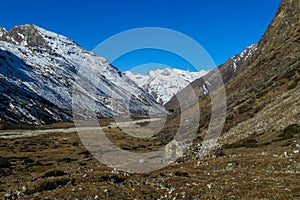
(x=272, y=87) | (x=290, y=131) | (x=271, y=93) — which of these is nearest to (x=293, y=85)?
(x=271, y=93)

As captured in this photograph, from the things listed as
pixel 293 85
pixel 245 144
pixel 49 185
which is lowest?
pixel 49 185

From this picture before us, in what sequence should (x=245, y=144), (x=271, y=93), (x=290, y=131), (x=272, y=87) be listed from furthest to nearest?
(x=272, y=87) < (x=271, y=93) < (x=245, y=144) < (x=290, y=131)

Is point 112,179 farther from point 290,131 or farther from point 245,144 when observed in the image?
point 290,131

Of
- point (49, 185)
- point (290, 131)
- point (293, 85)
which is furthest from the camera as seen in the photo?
point (293, 85)

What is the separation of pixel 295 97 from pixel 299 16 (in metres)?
61.7

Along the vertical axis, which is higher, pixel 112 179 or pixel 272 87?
pixel 272 87

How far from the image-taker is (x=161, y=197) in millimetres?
18344

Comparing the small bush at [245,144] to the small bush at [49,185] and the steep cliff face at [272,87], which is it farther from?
the small bush at [49,185]

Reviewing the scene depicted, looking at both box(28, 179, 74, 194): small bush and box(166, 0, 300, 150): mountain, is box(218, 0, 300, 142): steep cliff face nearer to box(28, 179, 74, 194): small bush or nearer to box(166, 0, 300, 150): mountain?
box(166, 0, 300, 150): mountain

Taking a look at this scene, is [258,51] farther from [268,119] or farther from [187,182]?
[187,182]

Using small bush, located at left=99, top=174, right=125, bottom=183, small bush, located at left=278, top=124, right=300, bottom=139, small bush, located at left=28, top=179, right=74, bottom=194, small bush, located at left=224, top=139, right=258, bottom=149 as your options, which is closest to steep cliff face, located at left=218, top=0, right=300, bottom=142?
small bush, located at left=278, top=124, right=300, bottom=139

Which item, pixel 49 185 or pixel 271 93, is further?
pixel 271 93

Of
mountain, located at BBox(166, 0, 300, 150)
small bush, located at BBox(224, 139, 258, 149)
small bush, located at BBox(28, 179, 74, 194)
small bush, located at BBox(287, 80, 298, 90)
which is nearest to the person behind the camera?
small bush, located at BBox(28, 179, 74, 194)

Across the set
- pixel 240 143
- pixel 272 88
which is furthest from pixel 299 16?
pixel 240 143
